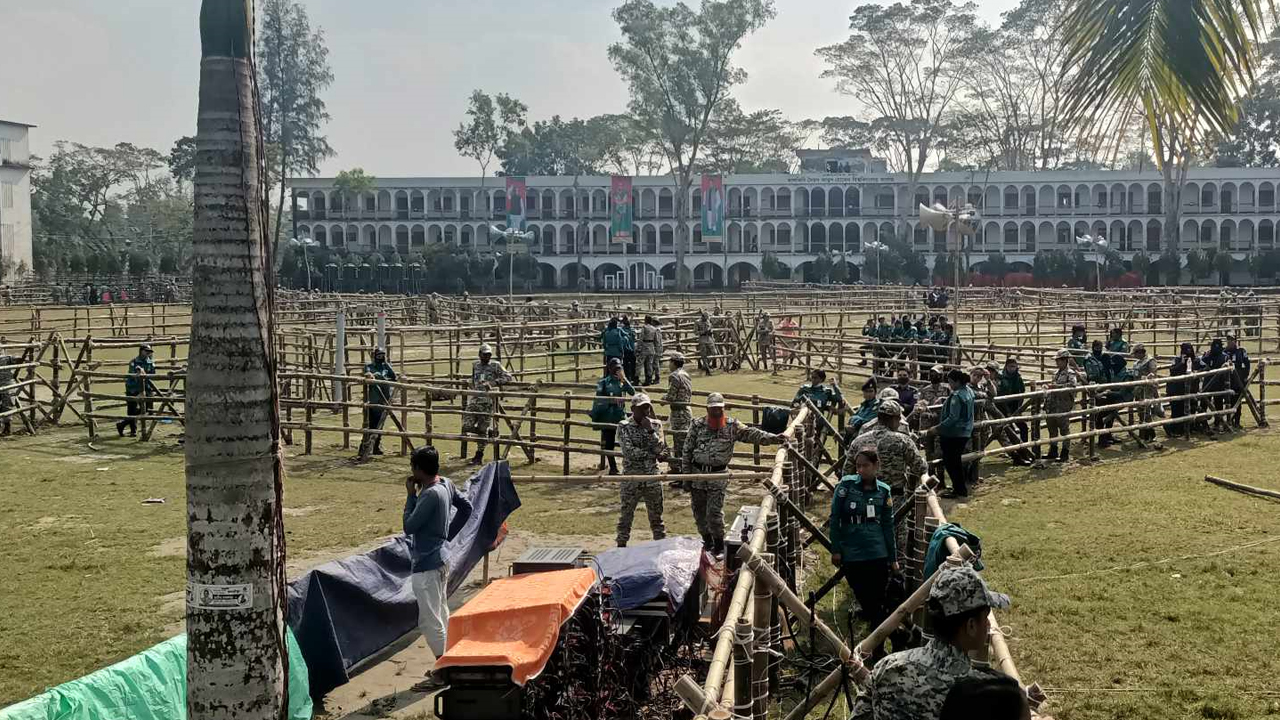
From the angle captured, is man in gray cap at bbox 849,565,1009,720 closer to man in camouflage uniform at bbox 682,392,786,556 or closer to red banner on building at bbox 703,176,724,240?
man in camouflage uniform at bbox 682,392,786,556

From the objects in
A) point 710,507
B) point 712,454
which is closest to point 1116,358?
point 712,454

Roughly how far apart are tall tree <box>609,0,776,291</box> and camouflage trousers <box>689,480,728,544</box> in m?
52.1

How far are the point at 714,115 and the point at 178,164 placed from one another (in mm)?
37659

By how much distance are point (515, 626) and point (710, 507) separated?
3.79m

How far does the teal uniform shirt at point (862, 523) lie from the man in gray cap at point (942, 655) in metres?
3.67

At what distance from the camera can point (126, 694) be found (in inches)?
219

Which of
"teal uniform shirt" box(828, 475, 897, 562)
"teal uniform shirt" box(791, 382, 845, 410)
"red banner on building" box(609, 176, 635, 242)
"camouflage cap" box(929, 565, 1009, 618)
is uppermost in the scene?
"red banner on building" box(609, 176, 635, 242)

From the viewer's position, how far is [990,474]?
1388 centimetres

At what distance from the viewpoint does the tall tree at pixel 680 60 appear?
5834cm

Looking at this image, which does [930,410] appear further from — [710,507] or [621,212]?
[621,212]

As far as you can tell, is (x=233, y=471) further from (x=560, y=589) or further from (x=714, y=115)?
(x=714, y=115)

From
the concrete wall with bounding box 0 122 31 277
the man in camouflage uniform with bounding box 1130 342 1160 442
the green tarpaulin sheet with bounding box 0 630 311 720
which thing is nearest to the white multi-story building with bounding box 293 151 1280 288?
the concrete wall with bounding box 0 122 31 277

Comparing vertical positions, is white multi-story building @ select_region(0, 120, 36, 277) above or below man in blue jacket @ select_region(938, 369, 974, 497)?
above

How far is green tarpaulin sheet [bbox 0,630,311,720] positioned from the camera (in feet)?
16.8
